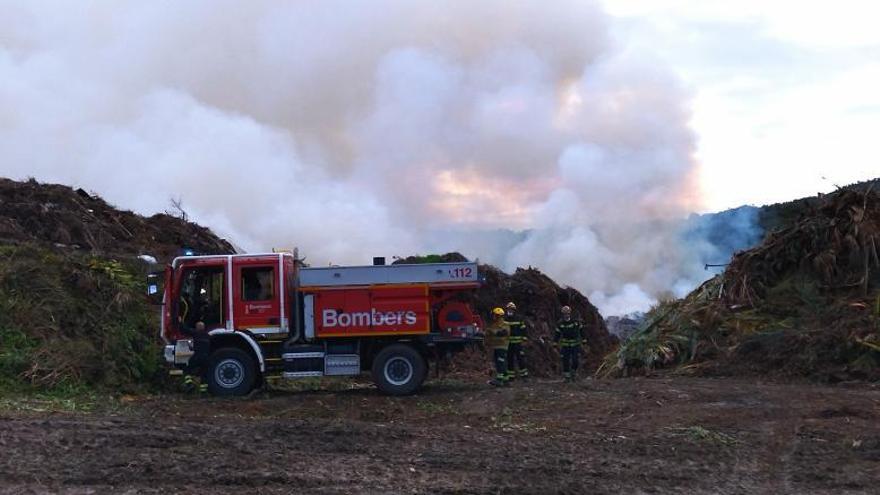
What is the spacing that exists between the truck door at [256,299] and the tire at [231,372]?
53 cm

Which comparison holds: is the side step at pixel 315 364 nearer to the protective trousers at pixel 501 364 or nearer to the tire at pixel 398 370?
the tire at pixel 398 370

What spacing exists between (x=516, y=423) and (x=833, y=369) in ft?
24.9

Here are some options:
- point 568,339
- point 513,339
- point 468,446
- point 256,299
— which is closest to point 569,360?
point 568,339

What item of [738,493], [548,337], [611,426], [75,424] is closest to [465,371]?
[548,337]

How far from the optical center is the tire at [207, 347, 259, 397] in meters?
15.0

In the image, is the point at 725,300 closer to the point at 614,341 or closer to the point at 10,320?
the point at 614,341

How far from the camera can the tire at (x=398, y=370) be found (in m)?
15.2

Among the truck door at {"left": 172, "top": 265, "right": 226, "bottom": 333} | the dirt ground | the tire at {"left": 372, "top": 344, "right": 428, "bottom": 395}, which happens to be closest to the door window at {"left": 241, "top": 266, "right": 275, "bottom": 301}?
the truck door at {"left": 172, "top": 265, "right": 226, "bottom": 333}

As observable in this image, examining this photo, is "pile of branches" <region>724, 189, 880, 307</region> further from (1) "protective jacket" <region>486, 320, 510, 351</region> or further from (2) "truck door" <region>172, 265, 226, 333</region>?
(2) "truck door" <region>172, 265, 226, 333</region>

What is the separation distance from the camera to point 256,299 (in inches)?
599

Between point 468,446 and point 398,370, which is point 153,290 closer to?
point 398,370

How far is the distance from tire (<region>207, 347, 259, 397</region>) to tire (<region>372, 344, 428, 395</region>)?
7.28 feet

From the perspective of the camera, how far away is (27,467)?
8.19 m

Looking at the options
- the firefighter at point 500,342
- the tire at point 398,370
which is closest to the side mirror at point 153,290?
the tire at point 398,370
